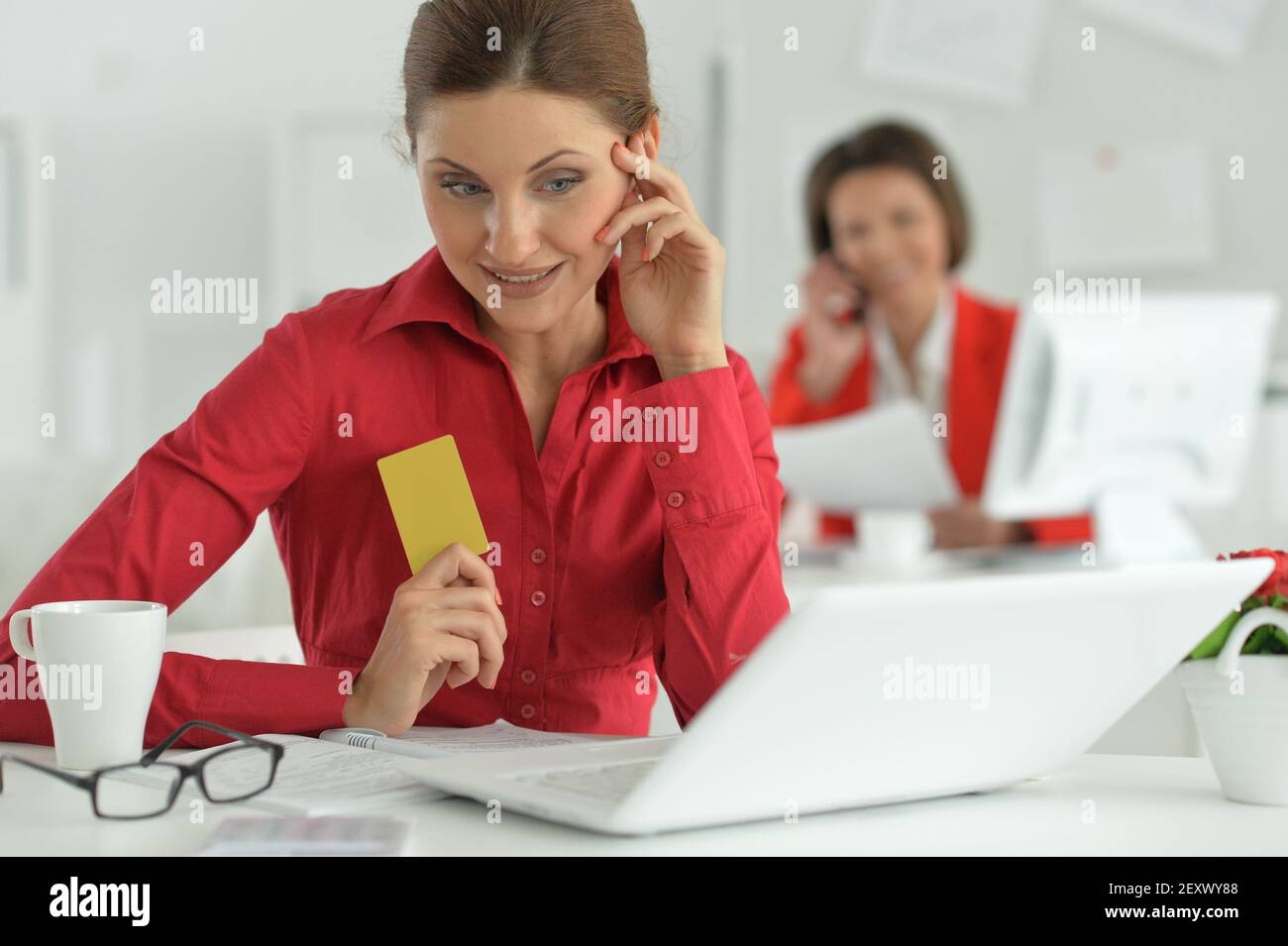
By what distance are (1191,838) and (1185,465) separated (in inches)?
73.4

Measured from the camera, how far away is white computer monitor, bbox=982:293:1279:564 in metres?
2.32

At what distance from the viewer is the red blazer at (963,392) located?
13.0 ft

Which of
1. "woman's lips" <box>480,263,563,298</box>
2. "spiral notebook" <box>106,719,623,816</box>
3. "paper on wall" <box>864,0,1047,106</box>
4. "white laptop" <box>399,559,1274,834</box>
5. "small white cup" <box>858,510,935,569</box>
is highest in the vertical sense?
"paper on wall" <box>864,0,1047,106</box>

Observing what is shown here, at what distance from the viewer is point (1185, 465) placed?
2.54 meters

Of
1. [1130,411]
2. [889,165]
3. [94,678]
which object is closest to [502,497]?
[94,678]

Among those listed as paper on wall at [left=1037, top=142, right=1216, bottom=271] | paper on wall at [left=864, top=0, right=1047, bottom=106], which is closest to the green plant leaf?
paper on wall at [left=1037, top=142, right=1216, bottom=271]

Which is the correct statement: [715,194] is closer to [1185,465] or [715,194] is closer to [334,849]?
[1185,465]

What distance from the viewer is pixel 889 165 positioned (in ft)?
12.8

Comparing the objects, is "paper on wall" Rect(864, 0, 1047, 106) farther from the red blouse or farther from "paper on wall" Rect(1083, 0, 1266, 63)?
the red blouse

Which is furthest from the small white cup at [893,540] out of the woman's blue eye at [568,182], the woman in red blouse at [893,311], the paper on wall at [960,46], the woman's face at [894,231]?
the paper on wall at [960,46]

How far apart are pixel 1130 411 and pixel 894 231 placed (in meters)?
1.69

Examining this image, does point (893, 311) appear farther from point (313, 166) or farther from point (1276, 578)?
point (1276, 578)

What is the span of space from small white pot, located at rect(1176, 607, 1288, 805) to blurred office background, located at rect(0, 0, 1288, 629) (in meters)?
3.40
